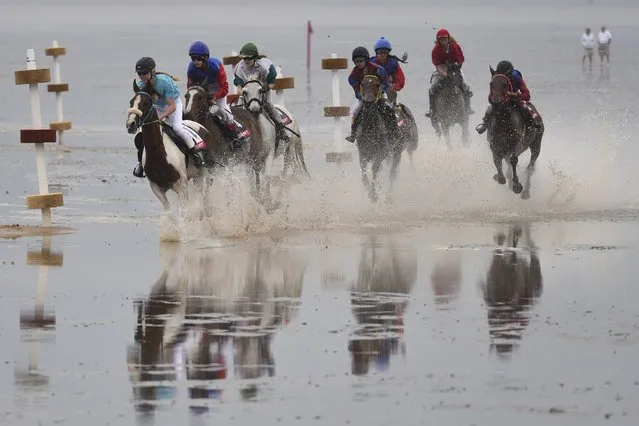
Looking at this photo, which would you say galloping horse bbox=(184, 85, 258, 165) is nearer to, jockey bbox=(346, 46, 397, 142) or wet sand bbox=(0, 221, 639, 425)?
jockey bbox=(346, 46, 397, 142)

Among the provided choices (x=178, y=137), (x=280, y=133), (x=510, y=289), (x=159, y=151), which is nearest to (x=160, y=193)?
(x=159, y=151)

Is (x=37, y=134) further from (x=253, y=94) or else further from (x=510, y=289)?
(x=510, y=289)

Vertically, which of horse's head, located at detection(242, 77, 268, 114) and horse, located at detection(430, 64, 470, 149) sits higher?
horse, located at detection(430, 64, 470, 149)

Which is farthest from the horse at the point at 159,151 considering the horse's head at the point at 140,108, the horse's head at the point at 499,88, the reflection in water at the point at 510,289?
the horse's head at the point at 499,88

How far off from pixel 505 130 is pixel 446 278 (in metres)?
7.64

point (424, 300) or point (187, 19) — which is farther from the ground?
point (187, 19)

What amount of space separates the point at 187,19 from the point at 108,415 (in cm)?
11099

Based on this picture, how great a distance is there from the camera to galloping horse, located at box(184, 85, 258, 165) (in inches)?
827

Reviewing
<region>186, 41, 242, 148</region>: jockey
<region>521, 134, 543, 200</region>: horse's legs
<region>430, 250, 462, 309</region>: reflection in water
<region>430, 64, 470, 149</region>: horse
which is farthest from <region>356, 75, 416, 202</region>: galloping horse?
<region>430, 250, 462, 309</region>: reflection in water

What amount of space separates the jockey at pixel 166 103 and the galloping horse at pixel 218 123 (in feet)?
3.56

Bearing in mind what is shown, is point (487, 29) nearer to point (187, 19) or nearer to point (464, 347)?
point (187, 19)

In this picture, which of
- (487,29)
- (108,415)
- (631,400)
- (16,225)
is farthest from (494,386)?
(487,29)

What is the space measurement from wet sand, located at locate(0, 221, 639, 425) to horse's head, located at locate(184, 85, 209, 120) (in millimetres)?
2104

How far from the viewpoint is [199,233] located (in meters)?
19.5
